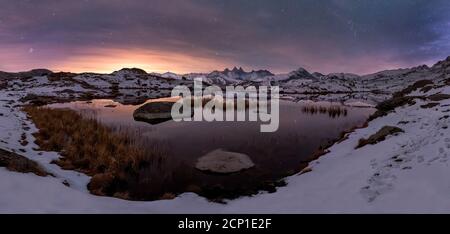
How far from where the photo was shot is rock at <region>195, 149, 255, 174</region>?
53.9 feet

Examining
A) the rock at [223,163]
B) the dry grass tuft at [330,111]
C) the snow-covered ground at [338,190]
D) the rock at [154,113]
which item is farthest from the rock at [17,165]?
the dry grass tuft at [330,111]

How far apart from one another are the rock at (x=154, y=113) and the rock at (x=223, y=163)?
1857 centimetres

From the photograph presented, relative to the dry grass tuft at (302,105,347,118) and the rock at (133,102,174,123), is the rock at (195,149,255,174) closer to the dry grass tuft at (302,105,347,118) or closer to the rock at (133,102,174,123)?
the rock at (133,102,174,123)

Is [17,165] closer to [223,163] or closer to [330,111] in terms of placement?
[223,163]

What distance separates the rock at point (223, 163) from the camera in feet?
53.9

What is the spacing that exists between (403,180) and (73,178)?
1454 cm

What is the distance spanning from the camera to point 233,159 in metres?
17.7

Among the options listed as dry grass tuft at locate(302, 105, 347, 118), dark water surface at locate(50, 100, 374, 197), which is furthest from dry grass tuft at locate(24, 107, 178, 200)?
dry grass tuft at locate(302, 105, 347, 118)

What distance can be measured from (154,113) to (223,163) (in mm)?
23549

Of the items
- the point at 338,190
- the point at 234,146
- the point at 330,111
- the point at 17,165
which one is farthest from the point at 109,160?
the point at 330,111

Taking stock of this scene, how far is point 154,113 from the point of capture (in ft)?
124

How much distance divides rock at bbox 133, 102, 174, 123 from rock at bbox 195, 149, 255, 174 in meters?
18.6

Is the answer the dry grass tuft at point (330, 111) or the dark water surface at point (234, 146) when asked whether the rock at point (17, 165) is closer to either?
the dark water surface at point (234, 146)
